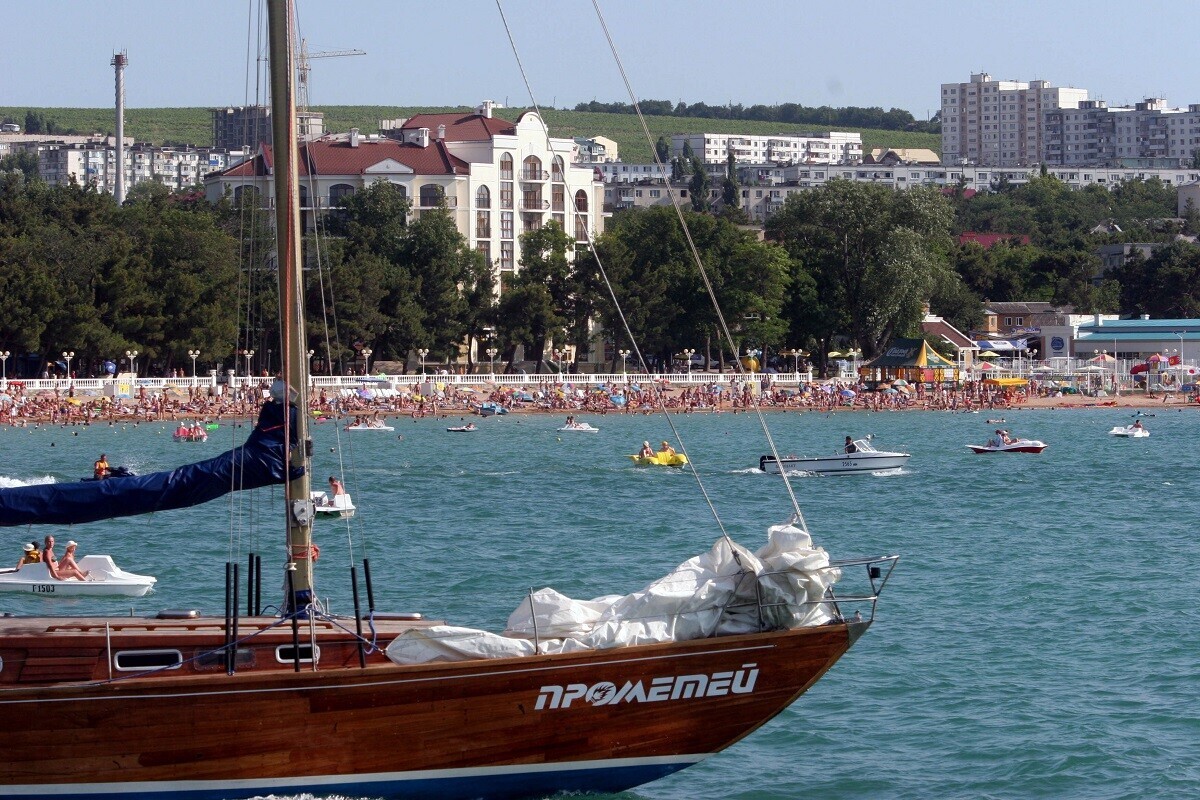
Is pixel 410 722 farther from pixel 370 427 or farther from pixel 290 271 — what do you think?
pixel 370 427

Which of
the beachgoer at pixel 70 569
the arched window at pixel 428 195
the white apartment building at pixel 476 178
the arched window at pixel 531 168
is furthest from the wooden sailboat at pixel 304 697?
the arched window at pixel 531 168

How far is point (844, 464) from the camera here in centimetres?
5741

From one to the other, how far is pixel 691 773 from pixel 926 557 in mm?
19186

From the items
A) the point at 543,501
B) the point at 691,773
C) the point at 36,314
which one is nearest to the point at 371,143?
the point at 36,314

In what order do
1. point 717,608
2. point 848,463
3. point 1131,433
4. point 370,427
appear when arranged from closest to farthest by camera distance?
1. point 717,608
2. point 848,463
3. point 1131,433
4. point 370,427

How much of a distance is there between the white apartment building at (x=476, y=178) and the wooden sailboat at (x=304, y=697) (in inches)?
4110

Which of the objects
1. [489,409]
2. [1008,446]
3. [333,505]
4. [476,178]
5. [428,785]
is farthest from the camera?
[476,178]

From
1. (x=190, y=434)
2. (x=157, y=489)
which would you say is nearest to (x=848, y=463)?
(x=190, y=434)

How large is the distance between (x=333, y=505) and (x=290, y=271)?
93.8 feet

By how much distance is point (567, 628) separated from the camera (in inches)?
580

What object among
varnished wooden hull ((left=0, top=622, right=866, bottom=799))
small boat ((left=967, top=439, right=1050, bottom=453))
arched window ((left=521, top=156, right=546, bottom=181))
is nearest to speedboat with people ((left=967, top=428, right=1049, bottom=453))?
small boat ((left=967, top=439, right=1050, bottom=453))

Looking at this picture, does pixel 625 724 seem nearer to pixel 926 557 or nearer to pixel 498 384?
pixel 926 557

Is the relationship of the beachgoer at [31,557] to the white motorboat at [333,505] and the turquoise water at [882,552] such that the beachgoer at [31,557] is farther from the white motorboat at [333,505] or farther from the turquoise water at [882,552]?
the white motorboat at [333,505]

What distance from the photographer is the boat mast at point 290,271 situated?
45.7 feet
